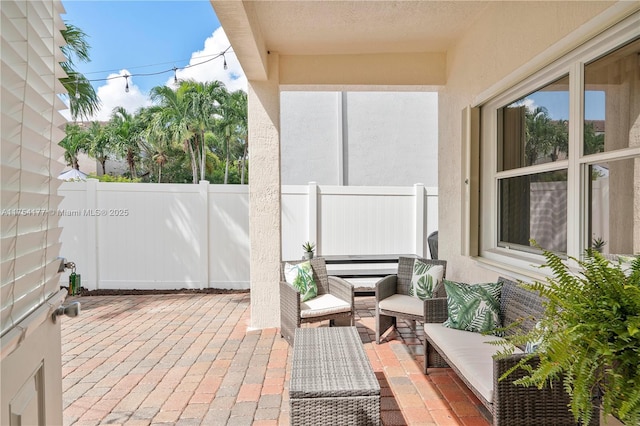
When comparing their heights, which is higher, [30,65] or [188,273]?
[30,65]

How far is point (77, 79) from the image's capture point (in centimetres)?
457

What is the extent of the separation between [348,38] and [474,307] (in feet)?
9.40

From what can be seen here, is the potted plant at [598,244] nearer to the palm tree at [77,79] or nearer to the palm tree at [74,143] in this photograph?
the palm tree at [77,79]

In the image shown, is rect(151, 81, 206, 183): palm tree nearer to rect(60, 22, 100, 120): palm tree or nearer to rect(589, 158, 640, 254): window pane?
rect(60, 22, 100, 120): palm tree

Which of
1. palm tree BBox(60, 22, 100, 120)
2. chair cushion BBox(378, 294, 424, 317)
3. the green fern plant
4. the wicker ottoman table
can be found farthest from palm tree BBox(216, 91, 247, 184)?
the green fern plant

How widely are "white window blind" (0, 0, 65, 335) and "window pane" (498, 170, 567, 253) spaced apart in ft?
9.38

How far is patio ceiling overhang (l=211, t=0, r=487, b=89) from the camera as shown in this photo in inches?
129

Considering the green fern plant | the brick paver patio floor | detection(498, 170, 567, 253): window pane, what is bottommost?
the brick paver patio floor

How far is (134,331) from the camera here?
4164mm

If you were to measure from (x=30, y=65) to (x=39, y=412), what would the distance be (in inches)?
40.6

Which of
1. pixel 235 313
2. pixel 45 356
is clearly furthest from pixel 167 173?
pixel 45 356

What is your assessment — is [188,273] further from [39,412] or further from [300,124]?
[39,412]

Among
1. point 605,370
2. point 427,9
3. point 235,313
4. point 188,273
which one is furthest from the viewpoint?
point 188,273

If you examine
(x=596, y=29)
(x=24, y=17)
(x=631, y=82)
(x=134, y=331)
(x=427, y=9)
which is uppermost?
(x=427, y=9)
